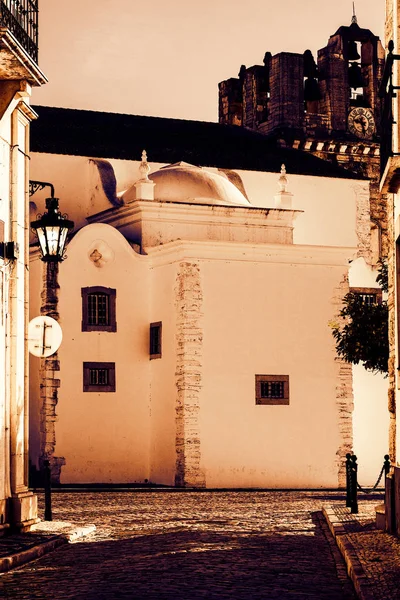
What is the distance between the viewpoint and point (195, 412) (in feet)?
108

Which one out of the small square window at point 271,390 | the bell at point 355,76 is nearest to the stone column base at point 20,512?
the small square window at point 271,390

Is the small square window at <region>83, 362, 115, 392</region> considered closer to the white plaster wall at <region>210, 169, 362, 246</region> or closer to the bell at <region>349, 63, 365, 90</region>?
the white plaster wall at <region>210, 169, 362, 246</region>

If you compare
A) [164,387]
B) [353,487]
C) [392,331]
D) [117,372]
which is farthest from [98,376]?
[392,331]

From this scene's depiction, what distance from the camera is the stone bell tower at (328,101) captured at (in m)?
55.8

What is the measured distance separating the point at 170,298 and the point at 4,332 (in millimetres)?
17899

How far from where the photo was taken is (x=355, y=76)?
58.5 metres

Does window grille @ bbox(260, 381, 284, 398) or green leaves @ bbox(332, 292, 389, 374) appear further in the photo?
window grille @ bbox(260, 381, 284, 398)

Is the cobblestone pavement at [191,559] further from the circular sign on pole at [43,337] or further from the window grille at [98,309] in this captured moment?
the window grille at [98,309]

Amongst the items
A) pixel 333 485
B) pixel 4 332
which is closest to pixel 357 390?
pixel 333 485

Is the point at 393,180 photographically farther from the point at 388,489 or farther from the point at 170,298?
the point at 170,298

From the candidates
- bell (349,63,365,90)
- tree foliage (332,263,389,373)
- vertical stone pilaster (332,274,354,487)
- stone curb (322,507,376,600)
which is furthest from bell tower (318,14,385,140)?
stone curb (322,507,376,600)

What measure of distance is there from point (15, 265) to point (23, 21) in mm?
2856

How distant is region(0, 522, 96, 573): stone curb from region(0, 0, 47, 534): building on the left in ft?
1.67

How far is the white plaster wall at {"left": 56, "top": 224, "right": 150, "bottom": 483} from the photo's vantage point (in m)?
33.5
